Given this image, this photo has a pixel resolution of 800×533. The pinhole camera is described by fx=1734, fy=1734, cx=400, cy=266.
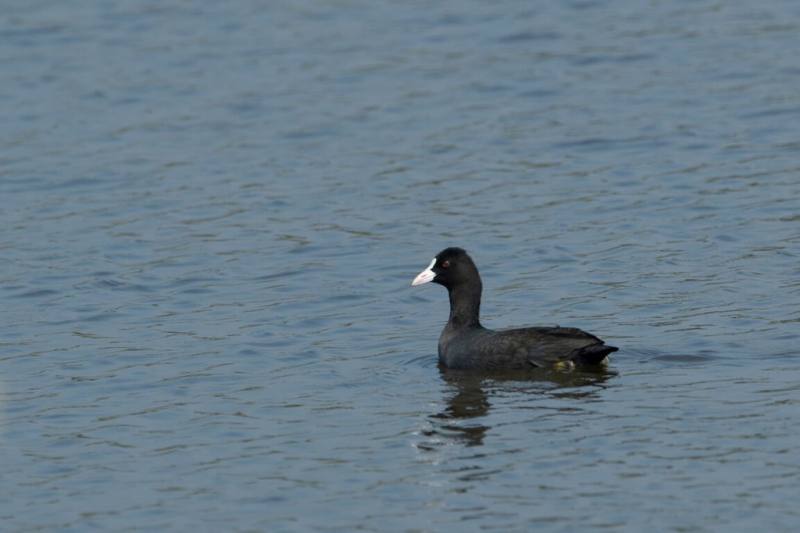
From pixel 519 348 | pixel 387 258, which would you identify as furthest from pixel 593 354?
pixel 387 258

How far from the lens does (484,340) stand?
15.3 metres

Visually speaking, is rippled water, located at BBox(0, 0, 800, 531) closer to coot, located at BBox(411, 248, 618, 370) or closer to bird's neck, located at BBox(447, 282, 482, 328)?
coot, located at BBox(411, 248, 618, 370)

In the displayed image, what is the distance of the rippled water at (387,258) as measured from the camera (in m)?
11.8

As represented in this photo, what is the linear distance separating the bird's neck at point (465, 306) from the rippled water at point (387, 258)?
0.53m

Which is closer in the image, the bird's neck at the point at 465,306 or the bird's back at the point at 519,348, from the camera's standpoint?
the bird's back at the point at 519,348

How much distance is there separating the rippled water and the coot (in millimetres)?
199

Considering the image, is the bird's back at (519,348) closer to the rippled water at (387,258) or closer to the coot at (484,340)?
the coot at (484,340)

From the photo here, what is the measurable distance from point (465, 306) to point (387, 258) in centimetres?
358

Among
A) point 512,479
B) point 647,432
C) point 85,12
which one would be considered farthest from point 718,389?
point 85,12

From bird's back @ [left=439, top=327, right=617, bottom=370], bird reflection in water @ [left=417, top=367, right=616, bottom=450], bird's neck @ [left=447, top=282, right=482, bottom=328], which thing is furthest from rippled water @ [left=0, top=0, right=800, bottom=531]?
bird's neck @ [left=447, top=282, right=482, bottom=328]

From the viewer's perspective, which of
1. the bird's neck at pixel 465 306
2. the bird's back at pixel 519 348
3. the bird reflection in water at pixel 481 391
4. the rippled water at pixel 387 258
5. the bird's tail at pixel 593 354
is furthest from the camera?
the bird's neck at pixel 465 306

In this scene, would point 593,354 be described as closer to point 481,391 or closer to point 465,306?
point 481,391

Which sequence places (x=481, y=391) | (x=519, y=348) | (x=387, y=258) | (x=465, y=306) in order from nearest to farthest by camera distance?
1. (x=481, y=391)
2. (x=519, y=348)
3. (x=465, y=306)
4. (x=387, y=258)

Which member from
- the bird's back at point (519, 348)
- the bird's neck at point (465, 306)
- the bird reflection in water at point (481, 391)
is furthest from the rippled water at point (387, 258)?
the bird's neck at point (465, 306)
